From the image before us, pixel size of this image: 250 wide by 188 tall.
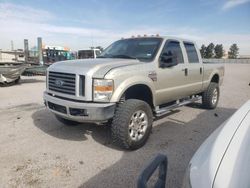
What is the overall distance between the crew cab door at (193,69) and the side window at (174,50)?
0.24m

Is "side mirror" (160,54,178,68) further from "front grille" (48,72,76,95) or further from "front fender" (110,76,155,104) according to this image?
"front grille" (48,72,76,95)

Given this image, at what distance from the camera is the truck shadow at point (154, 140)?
3.41 metres

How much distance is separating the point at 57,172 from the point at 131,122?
4.58ft

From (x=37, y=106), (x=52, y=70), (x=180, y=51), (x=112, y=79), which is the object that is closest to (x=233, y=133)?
(x=112, y=79)

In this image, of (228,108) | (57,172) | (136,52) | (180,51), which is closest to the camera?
(57,172)

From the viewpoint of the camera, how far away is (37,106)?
7.88 meters

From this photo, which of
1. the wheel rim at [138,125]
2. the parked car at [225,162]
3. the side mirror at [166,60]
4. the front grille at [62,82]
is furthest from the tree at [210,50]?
the parked car at [225,162]

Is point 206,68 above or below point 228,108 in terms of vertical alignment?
above

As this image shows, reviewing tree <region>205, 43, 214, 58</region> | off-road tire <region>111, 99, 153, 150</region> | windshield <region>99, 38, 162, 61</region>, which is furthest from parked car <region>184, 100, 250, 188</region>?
tree <region>205, 43, 214, 58</region>

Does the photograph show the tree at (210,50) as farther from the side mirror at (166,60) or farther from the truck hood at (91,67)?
the truck hood at (91,67)

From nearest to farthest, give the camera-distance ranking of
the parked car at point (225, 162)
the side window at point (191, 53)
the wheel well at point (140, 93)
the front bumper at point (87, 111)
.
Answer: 1. the parked car at point (225, 162)
2. the front bumper at point (87, 111)
3. the wheel well at point (140, 93)
4. the side window at point (191, 53)

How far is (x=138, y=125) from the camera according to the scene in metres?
4.41

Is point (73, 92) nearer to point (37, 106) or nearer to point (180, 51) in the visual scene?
point (180, 51)

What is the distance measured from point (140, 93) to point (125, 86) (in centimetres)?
76
